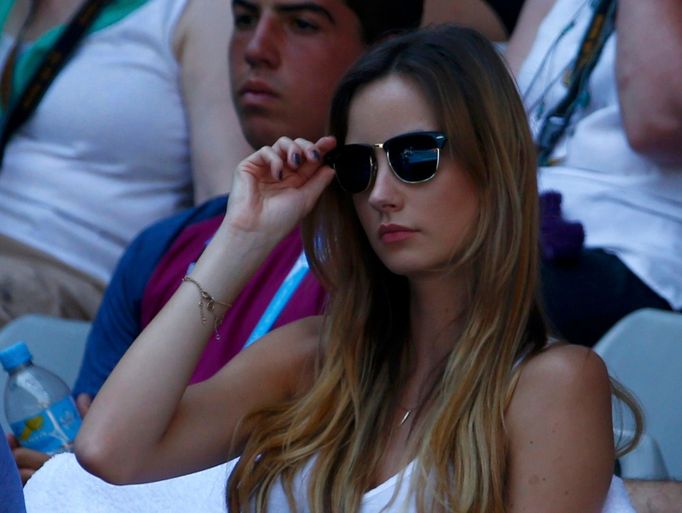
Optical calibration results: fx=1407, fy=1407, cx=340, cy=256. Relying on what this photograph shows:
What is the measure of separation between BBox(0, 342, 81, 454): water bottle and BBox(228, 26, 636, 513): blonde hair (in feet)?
1.88

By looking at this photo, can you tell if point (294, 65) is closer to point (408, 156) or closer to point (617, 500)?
point (408, 156)

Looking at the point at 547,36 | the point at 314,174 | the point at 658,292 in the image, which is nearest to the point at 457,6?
the point at 547,36

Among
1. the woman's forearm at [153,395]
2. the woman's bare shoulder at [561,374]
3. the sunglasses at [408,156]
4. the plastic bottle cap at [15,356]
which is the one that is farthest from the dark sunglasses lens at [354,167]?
A: the plastic bottle cap at [15,356]

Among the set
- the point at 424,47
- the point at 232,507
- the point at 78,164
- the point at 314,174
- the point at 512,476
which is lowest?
the point at 78,164

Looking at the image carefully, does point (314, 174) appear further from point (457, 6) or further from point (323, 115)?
point (457, 6)

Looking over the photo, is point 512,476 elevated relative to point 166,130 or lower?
elevated

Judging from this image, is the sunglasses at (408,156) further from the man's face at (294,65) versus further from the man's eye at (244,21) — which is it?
→ the man's eye at (244,21)

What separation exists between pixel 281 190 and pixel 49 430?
69 centimetres

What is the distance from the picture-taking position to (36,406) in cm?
271

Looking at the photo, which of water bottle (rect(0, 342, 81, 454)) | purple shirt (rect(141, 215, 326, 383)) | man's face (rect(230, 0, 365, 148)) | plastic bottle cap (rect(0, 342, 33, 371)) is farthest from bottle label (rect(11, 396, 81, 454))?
man's face (rect(230, 0, 365, 148))

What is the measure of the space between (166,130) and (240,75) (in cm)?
60

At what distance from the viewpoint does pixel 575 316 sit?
9.21 feet

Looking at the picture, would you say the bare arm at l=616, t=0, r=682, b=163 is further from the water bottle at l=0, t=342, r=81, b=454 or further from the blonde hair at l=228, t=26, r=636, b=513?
the water bottle at l=0, t=342, r=81, b=454

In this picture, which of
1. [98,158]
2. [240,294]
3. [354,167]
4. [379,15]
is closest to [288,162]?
[354,167]
